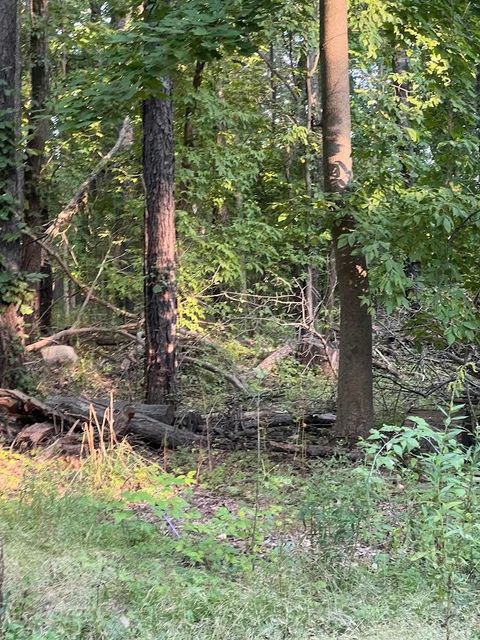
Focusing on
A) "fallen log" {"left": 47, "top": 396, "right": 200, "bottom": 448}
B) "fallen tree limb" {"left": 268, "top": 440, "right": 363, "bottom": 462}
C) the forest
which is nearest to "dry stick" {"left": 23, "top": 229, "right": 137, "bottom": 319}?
the forest

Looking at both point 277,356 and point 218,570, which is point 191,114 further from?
point 218,570

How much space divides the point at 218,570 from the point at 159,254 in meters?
5.62

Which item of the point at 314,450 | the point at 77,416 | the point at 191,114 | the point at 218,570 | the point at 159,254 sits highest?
the point at 191,114

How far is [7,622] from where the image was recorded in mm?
3020

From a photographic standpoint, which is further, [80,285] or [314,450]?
[80,285]

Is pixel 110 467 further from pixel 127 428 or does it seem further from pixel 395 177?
pixel 395 177

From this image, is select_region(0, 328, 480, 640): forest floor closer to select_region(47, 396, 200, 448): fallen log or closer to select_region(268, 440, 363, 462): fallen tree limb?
select_region(268, 440, 363, 462): fallen tree limb

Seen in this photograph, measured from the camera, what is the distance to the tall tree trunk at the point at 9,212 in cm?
791

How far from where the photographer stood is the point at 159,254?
29.3 ft

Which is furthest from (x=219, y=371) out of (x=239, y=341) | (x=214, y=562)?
(x=214, y=562)

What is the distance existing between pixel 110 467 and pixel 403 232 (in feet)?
11.9

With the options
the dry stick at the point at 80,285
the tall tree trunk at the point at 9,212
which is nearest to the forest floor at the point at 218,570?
the tall tree trunk at the point at 9,212

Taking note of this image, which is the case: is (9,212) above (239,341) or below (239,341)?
above

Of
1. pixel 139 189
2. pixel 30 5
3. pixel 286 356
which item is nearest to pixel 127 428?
pixel 286 356
